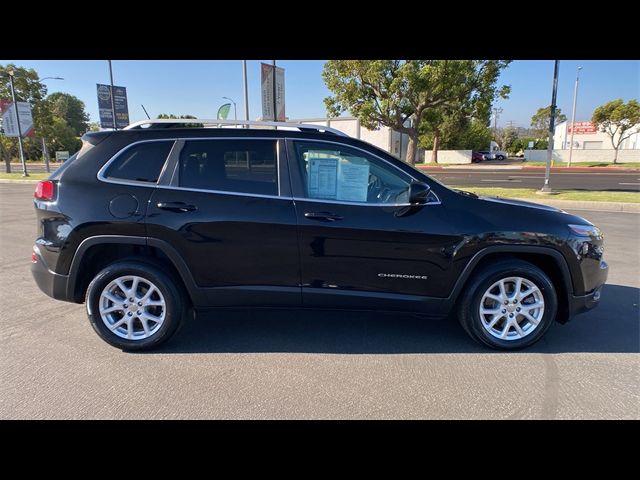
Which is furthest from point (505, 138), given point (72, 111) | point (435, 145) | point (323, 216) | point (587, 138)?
point (72, 111)

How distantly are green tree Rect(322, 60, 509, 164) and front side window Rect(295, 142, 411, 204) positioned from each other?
13.7m

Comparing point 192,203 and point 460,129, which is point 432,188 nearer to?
point 192,203

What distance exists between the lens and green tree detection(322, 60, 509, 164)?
15250 millimetres

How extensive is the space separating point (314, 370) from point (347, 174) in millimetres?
1661

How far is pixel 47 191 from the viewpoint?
322 centimetres

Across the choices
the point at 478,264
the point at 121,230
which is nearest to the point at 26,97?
the point at 121,230

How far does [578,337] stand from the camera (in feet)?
11.5

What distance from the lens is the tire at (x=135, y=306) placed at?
317cm

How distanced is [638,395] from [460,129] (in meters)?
42.0

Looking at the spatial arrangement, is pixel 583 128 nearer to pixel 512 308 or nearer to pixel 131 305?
pixel 512 308

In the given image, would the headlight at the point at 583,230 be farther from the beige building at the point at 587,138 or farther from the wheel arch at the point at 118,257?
the beige building at the point at 587,138

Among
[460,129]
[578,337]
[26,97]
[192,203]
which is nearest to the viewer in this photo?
[192,203]

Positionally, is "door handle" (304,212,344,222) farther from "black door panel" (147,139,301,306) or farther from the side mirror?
the side mirror

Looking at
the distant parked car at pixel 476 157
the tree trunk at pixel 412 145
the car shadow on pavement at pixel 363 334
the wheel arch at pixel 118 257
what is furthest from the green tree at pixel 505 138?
the wheel arch at pixel 118 257
